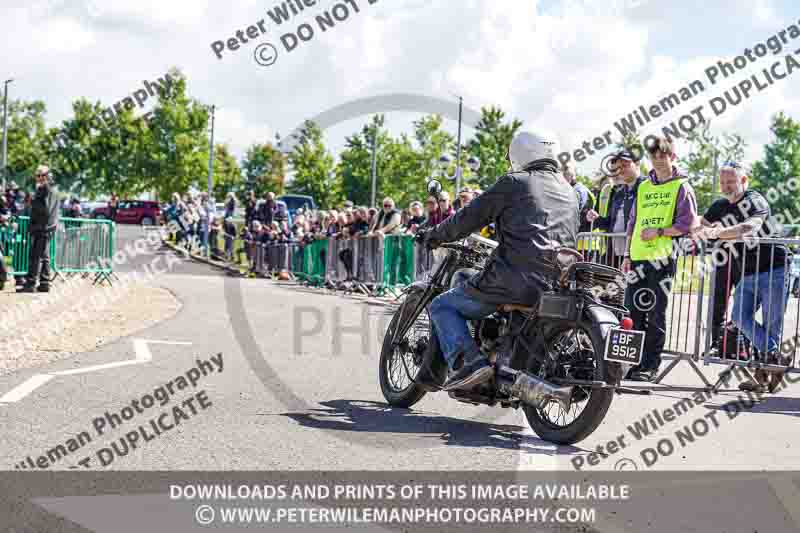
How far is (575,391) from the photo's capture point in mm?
5430

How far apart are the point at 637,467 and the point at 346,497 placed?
1637 millimetres

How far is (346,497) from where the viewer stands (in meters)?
4.18

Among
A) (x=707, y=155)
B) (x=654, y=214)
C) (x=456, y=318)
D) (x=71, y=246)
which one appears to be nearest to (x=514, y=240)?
(x=456, y=318)

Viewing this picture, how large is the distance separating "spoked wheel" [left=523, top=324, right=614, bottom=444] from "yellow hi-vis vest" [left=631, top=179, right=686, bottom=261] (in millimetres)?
2941

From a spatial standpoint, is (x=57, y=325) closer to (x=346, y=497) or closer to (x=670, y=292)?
(x=670, y=292)

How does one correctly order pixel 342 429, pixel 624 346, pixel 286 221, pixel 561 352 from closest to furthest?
1. pixel 624 346
2. pixel 561 352
3. pixel 342 429
4. pixel 286 221

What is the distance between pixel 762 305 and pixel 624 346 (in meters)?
3.64

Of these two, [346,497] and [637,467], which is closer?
[346,497]

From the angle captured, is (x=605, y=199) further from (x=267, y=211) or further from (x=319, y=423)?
(x=267, y=211)

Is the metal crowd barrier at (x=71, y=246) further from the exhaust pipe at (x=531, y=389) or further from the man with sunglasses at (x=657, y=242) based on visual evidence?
the exhaust pipe at (x=531, y=389)

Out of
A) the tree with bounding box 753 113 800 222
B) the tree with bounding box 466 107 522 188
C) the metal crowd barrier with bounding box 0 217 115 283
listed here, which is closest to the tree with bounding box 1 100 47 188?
the tree with bounding box 466 107 522 188

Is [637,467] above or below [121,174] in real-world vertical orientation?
below

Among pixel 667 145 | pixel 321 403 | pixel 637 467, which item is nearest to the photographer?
pixel 637 467

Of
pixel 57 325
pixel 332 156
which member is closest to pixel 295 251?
pixel 57 325
